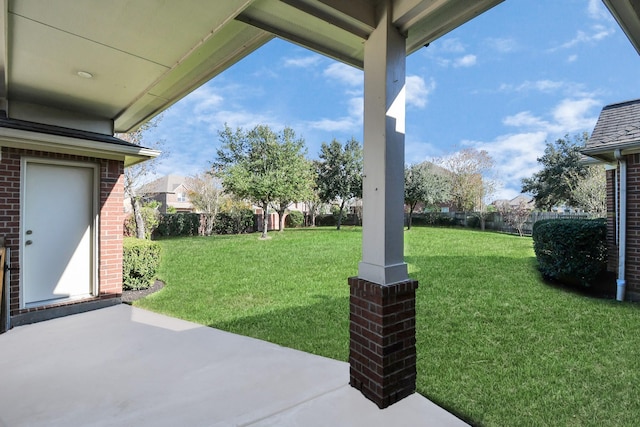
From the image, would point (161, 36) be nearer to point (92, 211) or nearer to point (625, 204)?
point (92, 211)

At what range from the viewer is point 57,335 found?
354cm

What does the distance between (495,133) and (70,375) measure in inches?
1124

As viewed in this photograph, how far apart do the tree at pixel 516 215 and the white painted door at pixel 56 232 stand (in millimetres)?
16787

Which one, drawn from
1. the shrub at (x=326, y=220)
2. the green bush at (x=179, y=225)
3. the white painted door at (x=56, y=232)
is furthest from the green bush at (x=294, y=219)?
the white painted door at (x=56, y=232)

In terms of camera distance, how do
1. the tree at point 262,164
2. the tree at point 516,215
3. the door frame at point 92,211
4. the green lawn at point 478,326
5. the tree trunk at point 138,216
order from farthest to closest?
the tree at point 516,215 < the tree at point 262,164 < the tree trunk at point 138,216 < the door frame at point 92,211 < the green lawn at point 478,326

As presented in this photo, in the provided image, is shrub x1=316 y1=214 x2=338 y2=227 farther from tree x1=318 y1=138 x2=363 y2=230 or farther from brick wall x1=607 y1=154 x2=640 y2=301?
brick wall x1=607 y1=154 x2=640 y2=301

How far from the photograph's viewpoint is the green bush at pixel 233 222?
17.0 m

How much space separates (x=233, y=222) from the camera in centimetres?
1731

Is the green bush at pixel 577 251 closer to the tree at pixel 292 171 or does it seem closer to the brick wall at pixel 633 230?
the brick wall at pixel 633 230

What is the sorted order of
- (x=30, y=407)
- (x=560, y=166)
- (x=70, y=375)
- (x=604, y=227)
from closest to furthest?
(x=30, y=407)
(x=70, y=375)
(x=604, y=227)
(x=560, y=166)

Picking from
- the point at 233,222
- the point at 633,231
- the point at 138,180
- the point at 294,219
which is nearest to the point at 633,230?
the point at 633,231

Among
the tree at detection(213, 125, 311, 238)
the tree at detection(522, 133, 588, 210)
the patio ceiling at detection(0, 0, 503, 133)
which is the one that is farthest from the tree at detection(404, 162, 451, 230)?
the patio ceiling at detection(0, 0, 503, 133)

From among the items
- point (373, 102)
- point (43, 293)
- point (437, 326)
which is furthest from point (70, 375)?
point (437, 326)

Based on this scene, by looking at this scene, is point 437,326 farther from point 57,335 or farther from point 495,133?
point 495,133
